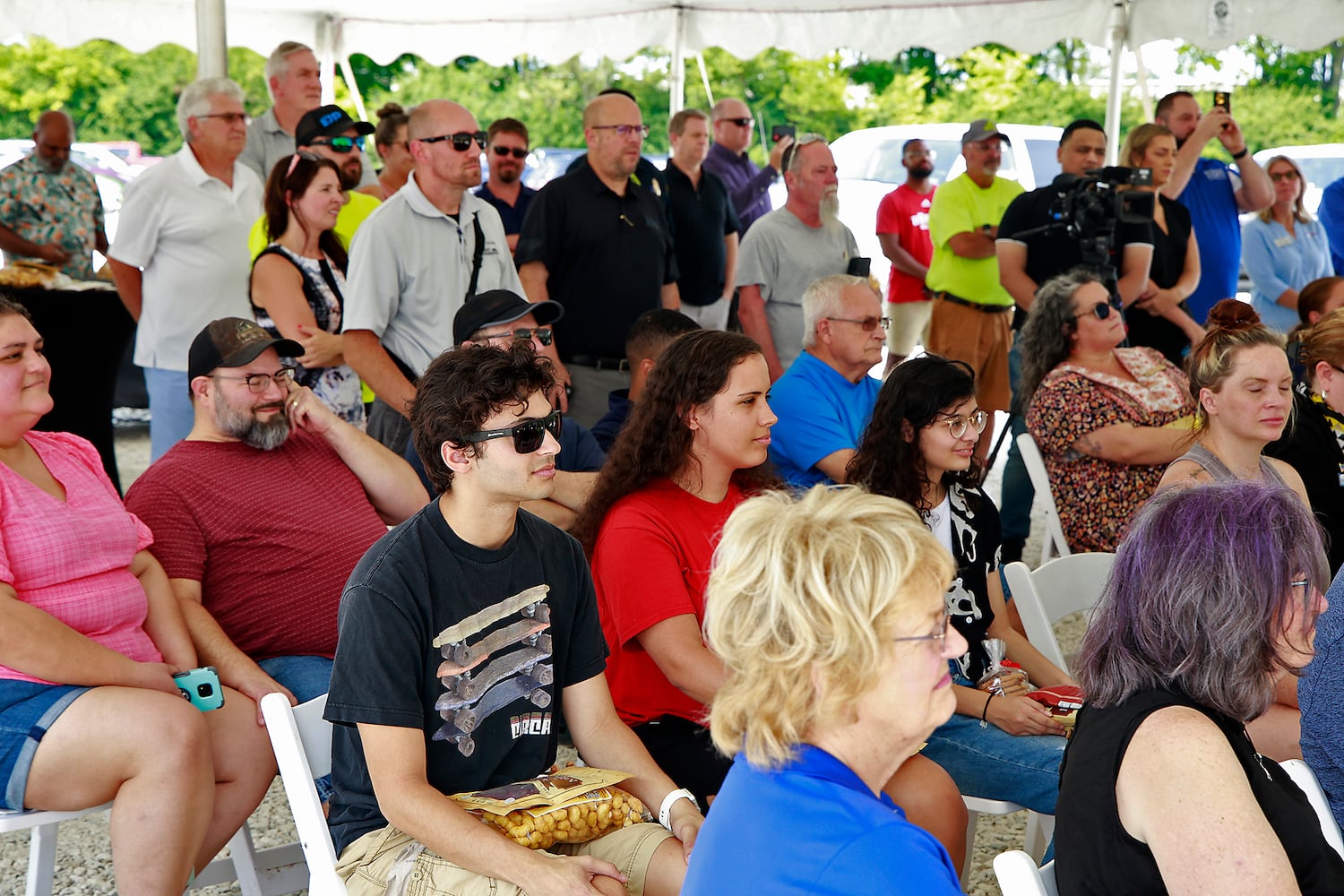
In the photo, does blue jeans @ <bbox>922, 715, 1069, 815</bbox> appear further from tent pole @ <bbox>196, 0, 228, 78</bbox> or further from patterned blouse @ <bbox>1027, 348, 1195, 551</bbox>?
tent pole @ <bbox>196, 0, 228, 78</bbox>

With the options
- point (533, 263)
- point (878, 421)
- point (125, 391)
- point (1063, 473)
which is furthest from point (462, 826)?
point (125, 391)

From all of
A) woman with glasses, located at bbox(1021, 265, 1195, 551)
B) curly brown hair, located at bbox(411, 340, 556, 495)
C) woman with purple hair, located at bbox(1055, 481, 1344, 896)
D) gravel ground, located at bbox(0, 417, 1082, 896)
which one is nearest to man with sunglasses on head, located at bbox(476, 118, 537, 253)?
woman with glasses, located at bbox(1021, 265, 1195, 551)

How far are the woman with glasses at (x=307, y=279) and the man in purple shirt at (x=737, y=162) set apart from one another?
3.36m

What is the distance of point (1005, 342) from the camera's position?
6270 mm

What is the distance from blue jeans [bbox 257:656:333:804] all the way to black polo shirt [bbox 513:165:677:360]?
2076 millimetres

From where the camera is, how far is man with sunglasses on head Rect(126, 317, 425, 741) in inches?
101

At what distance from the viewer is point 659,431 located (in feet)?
8.30

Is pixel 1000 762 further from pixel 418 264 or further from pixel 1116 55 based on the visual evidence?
pixel 1116 55

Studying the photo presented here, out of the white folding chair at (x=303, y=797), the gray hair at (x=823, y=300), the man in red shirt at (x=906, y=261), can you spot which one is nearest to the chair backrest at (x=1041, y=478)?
the gray hair at (x=823, y=300)

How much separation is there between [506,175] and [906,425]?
11.4ft

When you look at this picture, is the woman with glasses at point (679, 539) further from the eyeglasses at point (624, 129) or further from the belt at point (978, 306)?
the belt at point (978, 306)

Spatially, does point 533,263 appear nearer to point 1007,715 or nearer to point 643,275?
point 643,275

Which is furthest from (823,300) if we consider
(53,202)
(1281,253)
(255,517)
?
(53,202)

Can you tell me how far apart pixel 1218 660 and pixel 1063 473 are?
2.30 meters
